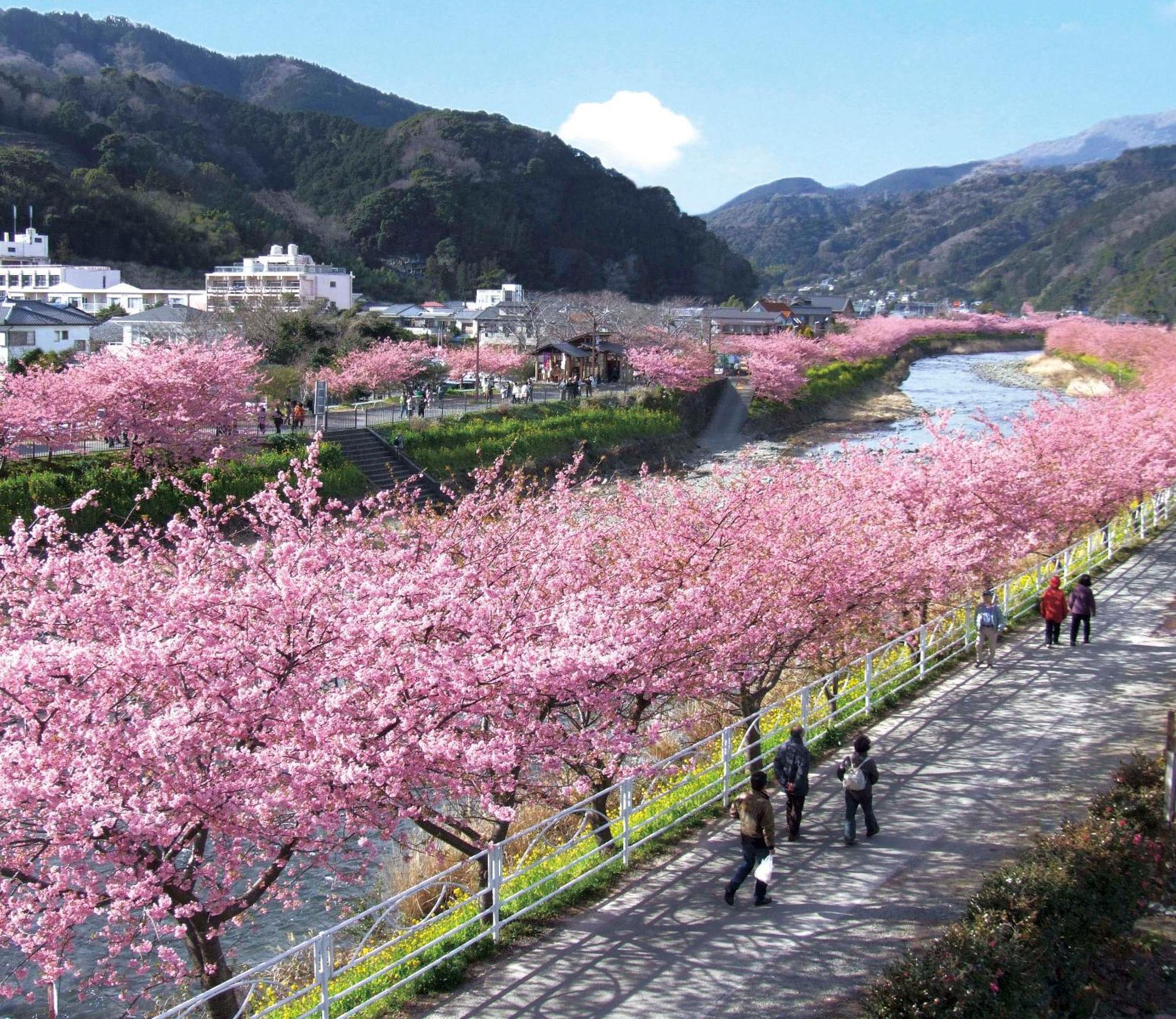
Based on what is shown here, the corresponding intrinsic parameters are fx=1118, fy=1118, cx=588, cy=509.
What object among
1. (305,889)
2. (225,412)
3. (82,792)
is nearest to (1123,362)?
(225,412)

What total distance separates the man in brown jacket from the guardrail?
0.78m

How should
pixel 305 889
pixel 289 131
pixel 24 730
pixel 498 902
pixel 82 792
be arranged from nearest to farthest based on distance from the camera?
pixel 82 792 → pixel 24 730 → pixel 498 902 → pixel 305 889 → pixel 289 131

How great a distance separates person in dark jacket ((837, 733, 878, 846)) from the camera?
9312 mm

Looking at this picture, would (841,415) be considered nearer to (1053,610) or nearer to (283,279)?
(283,279)

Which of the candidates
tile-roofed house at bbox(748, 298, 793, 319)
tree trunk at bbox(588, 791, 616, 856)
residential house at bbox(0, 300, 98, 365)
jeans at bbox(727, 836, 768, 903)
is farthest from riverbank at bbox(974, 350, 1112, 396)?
jeans at bbox(727, 836, 768, 903)

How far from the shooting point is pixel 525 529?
1279 centimetres

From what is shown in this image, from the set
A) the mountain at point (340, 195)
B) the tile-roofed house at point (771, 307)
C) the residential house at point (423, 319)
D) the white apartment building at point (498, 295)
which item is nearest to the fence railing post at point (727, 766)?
the residential house at point (423, 319)

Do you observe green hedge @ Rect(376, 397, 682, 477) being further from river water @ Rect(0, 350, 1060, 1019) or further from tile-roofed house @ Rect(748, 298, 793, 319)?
tile-roofed house @ Rect(748, 298, 793, 319)

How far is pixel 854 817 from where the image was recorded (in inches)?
371

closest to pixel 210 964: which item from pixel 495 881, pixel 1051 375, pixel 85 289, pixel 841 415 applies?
pixel 495 881

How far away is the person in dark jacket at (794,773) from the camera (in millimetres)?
9445

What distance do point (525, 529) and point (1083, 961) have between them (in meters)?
7.26

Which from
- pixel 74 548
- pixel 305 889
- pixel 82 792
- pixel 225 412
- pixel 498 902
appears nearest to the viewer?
pixel 82 792

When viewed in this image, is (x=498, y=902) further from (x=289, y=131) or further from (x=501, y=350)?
(x=289, y=131)
